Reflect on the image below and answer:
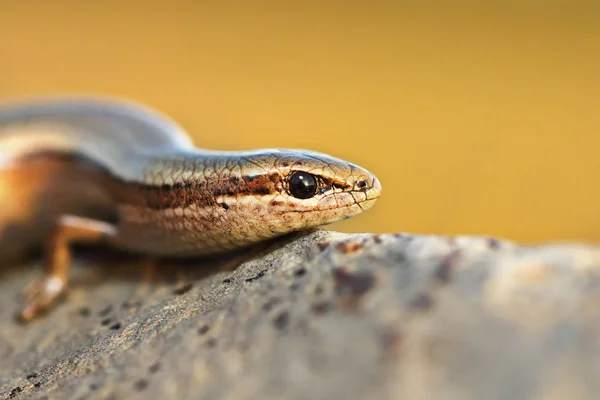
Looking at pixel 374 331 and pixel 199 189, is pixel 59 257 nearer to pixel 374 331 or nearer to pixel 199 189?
pixel 199 189

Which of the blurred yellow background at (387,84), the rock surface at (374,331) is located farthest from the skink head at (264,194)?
the blurred yellow background at (387,84)

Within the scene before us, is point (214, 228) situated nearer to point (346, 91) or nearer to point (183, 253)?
point (183, 253)

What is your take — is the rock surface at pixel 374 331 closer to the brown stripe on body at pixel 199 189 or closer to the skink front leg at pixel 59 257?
the brown stripe on body at pixel 199 189

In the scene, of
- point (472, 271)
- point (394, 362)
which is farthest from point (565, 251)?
point (394, 362)

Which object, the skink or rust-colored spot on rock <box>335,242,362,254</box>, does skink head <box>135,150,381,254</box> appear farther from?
rust-colored spot on rock <box>335,242,362,254</box>

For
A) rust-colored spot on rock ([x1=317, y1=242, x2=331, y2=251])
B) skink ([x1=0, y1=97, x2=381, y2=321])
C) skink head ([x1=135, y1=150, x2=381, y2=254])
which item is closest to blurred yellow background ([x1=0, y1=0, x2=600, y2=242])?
skink ([x1=0, y1=97, x2=381, y2=321])

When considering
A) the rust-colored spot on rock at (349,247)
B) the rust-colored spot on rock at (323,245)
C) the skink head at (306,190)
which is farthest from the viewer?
the skink head at (306,190)

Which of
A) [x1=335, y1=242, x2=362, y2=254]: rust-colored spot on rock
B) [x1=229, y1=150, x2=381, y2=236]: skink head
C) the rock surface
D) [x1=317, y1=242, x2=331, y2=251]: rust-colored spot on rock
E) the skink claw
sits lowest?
the skink claw
